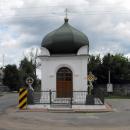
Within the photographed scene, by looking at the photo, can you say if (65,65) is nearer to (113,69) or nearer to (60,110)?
(60,110)

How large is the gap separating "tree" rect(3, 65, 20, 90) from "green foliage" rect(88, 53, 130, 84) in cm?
2098

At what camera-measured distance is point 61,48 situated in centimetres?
3100

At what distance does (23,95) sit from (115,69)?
3404 cm

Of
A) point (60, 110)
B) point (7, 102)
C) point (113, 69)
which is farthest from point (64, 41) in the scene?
point (113, 69)

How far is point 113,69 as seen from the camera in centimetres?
5769

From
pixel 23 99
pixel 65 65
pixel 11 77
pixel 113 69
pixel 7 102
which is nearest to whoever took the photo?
pixel 23 99

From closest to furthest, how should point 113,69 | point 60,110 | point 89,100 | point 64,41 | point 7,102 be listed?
1. point 60,110
2. point 89,100
3. point 64,41
4. point 7,102
5. point 113,69

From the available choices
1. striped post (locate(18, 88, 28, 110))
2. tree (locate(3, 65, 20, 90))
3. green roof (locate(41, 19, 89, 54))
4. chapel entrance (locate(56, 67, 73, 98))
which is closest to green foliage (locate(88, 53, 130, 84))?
tree (locate(3, 65, 20, 90))

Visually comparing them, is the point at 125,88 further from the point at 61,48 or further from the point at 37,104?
the point at 37,104

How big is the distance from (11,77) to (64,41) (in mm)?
46396

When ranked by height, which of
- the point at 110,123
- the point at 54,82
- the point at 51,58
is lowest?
the point at 110,123

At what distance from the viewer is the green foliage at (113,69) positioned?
57.6m

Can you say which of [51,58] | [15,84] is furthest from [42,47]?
[15,84]

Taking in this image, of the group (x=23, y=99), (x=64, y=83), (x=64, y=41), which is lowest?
(x=23, y=99)
